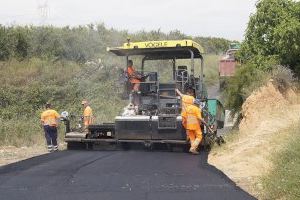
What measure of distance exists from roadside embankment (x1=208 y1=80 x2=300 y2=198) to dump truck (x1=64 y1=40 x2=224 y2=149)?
34.8 inches

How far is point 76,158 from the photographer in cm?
1199

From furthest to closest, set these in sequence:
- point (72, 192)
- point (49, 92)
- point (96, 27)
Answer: point (96, 27), point (49, 92), point (72, 192)

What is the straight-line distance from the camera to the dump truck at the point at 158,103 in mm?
12836

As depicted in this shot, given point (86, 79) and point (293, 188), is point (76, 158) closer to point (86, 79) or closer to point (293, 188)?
point (293, 188)

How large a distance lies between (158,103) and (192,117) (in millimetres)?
1154

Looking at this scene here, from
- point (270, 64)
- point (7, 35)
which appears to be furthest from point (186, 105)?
point (7, 35)

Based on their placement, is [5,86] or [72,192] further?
[5,86]

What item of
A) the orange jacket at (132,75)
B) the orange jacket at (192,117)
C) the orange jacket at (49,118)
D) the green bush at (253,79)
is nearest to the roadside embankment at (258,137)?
the green bush at (253,79)

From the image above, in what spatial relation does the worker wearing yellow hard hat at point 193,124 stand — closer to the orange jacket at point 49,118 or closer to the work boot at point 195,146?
the work boot at point 195,146

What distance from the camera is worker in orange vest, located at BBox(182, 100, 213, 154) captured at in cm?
1234

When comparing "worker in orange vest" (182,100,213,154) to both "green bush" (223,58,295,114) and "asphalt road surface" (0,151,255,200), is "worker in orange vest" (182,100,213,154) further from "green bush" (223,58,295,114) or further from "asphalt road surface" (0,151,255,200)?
"green bush" (223,58,295,114)

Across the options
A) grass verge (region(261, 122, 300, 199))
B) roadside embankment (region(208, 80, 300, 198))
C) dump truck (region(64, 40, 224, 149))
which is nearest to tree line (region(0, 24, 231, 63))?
dump truck (region(64, 40, 224, 149))

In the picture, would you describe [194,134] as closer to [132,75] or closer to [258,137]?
[258,137]

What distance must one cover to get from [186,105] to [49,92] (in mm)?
15900
